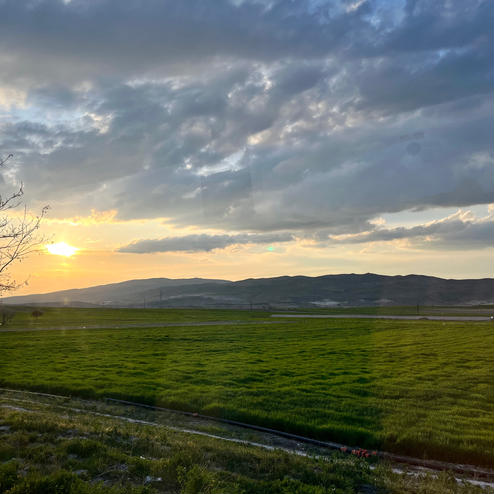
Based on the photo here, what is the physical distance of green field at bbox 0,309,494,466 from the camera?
57.9 ft

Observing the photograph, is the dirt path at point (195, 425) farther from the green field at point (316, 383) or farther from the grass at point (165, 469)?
the grass at point (165, 469)

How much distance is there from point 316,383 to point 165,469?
17.8 meters

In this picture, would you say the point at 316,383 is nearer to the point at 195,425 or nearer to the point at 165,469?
the point at 195,425

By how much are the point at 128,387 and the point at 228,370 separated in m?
8.63

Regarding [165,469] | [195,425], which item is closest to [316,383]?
[195,425]

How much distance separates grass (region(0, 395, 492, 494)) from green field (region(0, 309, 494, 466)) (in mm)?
4193

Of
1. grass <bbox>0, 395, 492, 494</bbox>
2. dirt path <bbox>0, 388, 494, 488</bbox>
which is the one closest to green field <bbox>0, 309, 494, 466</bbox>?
dirt path <bbox>0, 388, 494, 488</bbox>

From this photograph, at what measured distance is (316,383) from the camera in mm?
27500

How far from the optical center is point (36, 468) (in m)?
11.2

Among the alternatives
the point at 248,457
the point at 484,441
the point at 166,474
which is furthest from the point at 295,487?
the point at 484,441

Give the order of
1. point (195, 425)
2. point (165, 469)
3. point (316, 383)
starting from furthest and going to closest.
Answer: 1. point (316, 383)
2. point (195, 425)
3. point (165, 469)

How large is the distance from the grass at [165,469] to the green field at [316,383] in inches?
165

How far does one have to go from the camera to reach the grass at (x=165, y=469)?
10297mm

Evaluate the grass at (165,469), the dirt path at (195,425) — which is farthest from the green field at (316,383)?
the grass at (165,469)
